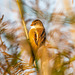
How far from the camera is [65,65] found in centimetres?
128

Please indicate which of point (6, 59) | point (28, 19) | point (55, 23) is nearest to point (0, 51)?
point (6, 59)

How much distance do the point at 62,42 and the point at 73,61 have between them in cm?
23

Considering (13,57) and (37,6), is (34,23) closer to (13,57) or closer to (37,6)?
(37,6)

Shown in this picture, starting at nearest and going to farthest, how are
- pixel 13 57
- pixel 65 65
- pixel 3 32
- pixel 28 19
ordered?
pixel 65 65, pixel 13 57, pixel 3 32, pixel 28 19

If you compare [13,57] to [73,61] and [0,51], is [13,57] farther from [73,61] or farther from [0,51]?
[73,61]

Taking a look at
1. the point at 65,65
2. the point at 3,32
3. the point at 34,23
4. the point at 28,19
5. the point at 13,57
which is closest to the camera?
the point at 65,65

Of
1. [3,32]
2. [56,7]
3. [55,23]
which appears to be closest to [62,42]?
[55,23]

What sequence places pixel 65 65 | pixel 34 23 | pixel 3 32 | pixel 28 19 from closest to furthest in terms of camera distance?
pixel 65 65 → pixel 3 32 → pixel 28 19 → pixel 34 23

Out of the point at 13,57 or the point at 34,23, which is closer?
the point at 13,57

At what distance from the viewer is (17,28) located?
1.59 meters

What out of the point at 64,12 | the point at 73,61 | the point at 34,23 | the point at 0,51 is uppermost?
the point at 64,12

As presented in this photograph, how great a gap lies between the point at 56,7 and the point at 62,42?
15.0 inches

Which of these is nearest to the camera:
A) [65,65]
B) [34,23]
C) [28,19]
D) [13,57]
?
[65,65]

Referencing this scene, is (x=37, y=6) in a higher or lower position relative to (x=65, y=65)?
higher
